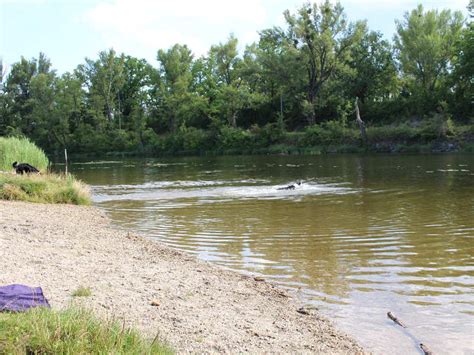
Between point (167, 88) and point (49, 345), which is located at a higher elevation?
point (167, 88)

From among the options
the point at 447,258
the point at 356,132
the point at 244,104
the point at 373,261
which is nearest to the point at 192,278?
the point at 373,261

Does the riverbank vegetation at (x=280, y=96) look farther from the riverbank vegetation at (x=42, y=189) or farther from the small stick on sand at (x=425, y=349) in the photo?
the small stick on sand at (x=425, y=349)

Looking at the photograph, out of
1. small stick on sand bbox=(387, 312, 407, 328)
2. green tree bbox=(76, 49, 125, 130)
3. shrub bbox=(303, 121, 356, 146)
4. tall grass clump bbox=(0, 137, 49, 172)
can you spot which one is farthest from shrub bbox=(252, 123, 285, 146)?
small stick on sand bbox=(387, 312, 407, 328)

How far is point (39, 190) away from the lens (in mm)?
19891

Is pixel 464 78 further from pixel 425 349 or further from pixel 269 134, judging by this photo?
pixel 425 349

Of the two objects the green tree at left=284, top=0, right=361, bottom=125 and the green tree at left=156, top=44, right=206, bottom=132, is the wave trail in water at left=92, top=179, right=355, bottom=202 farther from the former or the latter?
the green tree at left=156, top=44, right=206, bottom=132

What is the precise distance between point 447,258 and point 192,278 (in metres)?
5.39

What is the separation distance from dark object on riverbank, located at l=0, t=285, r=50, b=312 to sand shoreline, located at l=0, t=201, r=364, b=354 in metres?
0.37

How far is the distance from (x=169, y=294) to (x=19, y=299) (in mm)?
2462

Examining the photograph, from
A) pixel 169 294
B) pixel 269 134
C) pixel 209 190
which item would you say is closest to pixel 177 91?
pixel 269 134

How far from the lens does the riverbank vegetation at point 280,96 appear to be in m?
62.6

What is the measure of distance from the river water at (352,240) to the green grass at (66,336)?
3.07 metres

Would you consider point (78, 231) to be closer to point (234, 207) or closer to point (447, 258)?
point (234, 207)

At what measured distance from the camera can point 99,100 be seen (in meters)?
92.8
